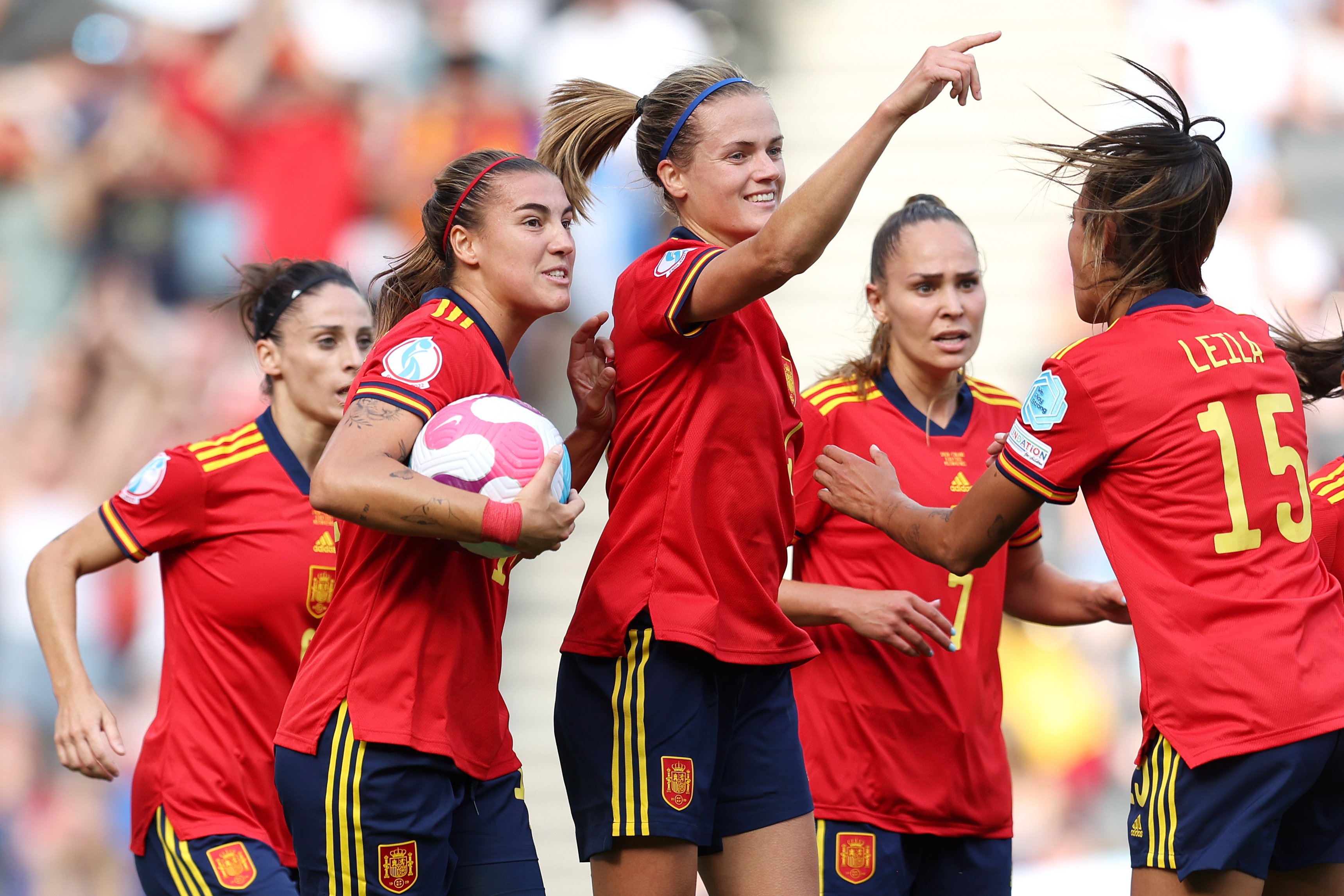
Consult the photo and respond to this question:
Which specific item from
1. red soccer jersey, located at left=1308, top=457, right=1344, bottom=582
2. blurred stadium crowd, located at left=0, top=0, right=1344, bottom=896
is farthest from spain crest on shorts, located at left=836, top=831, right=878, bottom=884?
blurred stadium crowd, located at left=0, top=0, right=1344, bottom=896

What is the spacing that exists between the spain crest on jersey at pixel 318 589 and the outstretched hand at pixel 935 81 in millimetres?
2210

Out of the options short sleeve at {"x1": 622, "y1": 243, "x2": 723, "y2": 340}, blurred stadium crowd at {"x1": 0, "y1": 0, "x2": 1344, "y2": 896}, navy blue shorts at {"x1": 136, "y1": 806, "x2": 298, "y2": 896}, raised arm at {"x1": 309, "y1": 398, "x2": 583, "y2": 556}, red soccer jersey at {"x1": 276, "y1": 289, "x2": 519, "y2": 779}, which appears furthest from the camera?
blurred stadium crowd at {"x1": 0, "y1": 0, "x2": 1344, "y2": 896}

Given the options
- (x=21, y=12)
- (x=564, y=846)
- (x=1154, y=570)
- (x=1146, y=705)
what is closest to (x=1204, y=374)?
(x=1154, y=570)

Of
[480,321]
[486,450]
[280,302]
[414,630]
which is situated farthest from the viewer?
[280,302]

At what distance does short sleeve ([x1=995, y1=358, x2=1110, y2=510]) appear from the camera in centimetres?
312

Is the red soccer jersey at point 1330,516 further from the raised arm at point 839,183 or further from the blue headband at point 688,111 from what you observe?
the blue headband at point 688,111

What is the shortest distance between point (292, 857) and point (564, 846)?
180 inches

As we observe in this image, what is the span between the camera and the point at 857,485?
12.4 ft

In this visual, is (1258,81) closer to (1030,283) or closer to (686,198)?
(1030,283)

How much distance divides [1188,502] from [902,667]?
4.13 feet

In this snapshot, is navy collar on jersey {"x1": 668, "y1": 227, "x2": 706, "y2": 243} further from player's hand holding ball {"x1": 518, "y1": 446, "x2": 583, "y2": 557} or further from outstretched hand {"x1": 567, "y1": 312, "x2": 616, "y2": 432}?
player's hand holding ball {"x1": 518, "y1": 446, "x2": 583, "y2": 557}

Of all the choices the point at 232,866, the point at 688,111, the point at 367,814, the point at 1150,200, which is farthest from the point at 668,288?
the point at 232,866

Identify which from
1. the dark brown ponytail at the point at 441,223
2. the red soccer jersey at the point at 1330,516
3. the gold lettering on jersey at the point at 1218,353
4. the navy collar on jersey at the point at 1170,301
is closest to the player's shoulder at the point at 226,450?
the dark brown ponytail at the point at 441,223

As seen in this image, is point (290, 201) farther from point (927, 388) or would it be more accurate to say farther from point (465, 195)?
point (465, 195)
